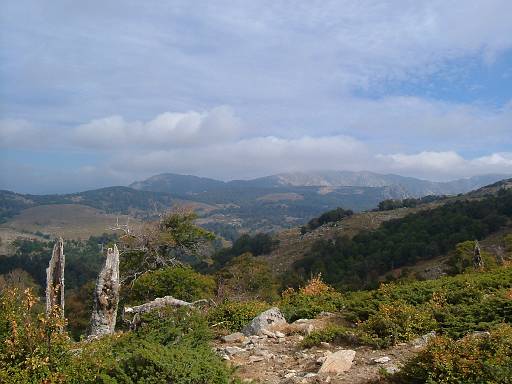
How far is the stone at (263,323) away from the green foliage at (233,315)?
849 millimetres

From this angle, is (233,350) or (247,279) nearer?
(233,350)

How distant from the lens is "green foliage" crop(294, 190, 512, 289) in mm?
77812

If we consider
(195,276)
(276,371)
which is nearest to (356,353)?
(276,371)

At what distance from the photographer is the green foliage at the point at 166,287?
25.8m

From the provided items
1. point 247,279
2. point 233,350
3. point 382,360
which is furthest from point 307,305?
point 247,279

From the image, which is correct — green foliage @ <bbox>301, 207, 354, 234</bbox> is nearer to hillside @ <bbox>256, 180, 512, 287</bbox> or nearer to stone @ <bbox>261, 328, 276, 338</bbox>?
hillside @ <bbox>256, 180, 512, 287</bbox>

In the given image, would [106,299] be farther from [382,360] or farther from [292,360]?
[382,360]

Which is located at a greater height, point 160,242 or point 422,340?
point 160,242

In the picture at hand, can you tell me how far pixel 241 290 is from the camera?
40969 mm

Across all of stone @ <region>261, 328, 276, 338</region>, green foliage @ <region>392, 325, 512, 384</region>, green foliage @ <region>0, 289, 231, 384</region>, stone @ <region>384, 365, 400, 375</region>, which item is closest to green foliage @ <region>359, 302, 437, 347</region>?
stone @ <region>384, 365, 400, 375</region>

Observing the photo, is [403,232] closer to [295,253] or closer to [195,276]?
[295,253]

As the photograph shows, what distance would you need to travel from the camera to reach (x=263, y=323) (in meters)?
13.8

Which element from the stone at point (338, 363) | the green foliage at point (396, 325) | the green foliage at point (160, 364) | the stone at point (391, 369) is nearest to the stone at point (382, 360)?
the stone at point (391, 369)

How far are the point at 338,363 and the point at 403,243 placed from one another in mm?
79186
